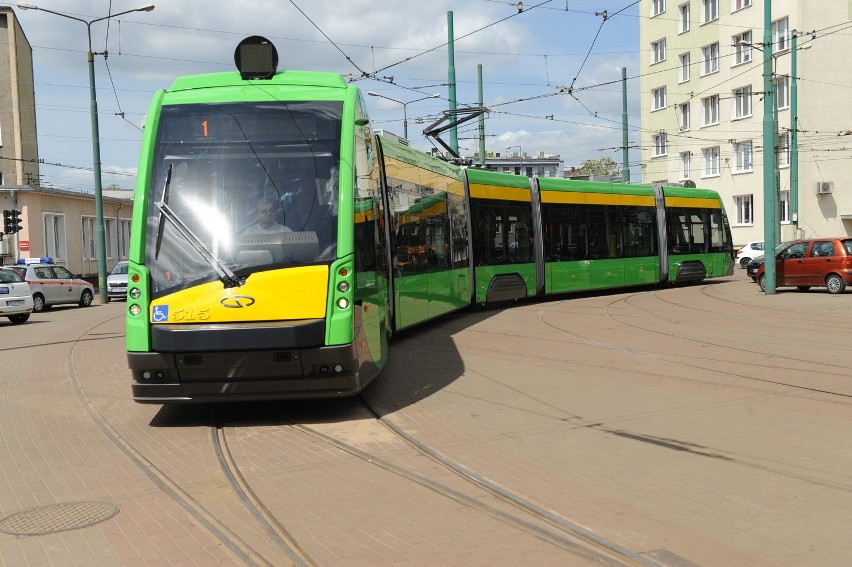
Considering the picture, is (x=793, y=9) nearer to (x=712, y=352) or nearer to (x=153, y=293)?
(x=712, y=352)

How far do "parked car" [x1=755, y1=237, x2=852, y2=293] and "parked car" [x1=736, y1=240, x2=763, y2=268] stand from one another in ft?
60.2

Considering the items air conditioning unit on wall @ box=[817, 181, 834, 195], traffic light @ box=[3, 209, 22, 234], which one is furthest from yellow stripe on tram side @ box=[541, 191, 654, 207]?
traffic light @ box=[3, 209, 22, 234]

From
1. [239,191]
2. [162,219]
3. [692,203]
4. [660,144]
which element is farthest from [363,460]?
[660,144]

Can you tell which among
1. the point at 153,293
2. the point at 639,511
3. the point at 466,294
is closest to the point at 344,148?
the point at 153,293

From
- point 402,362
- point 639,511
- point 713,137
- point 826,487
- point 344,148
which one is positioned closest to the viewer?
point 639,511

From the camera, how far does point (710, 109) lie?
50281 mm

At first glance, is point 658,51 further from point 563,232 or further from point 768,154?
point 563,232

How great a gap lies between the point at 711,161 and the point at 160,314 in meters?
46.7

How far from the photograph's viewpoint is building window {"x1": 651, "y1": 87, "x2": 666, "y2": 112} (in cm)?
5466

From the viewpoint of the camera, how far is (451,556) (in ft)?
15.2

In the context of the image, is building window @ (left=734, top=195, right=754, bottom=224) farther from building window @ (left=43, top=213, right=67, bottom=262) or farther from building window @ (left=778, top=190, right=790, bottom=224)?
building window @ (left=43, top=213, right=67, bottom=262)

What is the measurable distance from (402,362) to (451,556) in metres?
7.78

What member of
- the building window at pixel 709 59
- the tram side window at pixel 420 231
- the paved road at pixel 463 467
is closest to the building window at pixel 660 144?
the building window at pixel 709 59

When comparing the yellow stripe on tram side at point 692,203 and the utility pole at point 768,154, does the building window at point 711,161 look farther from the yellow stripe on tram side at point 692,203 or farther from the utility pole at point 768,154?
the utility pole at point 768,154
